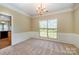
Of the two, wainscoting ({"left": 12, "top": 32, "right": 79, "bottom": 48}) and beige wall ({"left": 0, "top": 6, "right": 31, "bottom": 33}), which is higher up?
→ beige wall ({"left": 0, "top": 6, "right": 31, "bottom": 33})

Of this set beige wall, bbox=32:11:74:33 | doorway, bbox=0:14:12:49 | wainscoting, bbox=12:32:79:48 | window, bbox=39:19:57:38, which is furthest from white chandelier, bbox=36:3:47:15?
doorway, bbox=0:14:12:49

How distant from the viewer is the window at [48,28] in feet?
8.81

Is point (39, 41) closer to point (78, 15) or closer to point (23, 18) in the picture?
point (23, 18)

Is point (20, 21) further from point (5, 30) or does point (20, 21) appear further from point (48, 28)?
point (48, 28)

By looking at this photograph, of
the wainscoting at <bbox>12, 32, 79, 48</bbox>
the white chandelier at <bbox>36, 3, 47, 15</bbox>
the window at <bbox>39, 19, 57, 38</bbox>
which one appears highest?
the white chandelier at <bbox>36, 3, 47, 15</bbox>

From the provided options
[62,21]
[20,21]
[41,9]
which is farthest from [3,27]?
[62,21]

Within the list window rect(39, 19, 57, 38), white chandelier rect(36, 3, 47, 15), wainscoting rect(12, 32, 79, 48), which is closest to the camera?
white chandelier rect(36, 3, 47, 15)

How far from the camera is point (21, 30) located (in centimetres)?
267

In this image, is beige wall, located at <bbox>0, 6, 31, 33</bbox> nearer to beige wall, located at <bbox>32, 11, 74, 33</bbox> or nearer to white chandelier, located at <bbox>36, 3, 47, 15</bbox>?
beige wall, located at <bbox>32, 11, 74, 33</bbox>

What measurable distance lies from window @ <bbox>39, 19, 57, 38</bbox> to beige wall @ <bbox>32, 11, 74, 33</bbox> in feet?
0.47

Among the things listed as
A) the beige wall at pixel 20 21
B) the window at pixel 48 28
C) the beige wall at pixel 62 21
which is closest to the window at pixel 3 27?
the beige wall at pixel 20 21

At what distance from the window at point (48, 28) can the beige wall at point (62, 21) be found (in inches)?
5.6

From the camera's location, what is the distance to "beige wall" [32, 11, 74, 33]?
2.62 meters
